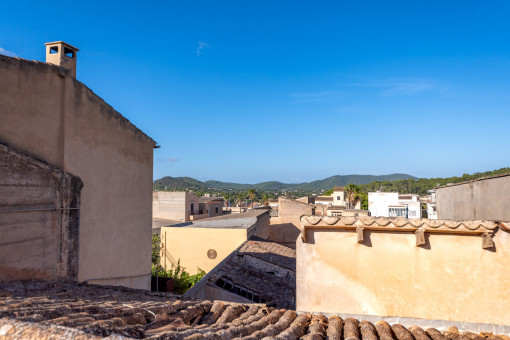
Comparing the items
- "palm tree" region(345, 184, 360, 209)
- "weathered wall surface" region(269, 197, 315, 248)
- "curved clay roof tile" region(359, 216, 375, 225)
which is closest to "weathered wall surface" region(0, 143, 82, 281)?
"curved clay roof tile" region(359, 216, 375, 225)

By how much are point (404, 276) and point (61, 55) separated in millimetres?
9225

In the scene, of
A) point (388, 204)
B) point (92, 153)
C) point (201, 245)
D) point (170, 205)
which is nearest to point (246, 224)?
point (201, 245)

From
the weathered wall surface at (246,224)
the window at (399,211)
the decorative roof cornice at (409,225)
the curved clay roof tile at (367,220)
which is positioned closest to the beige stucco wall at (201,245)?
the weathered wall surface at (246,224)

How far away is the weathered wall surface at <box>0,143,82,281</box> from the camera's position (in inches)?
248

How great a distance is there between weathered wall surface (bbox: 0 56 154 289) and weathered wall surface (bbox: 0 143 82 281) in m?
0.34

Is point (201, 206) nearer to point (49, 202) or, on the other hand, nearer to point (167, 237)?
point (167, 237)

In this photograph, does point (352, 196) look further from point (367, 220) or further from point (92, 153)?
point (92, 153)

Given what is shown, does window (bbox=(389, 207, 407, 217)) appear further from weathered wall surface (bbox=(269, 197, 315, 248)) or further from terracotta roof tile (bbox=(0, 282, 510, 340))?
terracotta roof tile (bbox=(0, 282, 510, 340))

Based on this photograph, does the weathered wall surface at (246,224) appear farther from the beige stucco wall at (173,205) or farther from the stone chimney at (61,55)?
the beige stucco wall at (173,205)

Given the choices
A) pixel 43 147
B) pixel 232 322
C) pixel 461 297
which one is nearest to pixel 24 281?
pixel 43 147

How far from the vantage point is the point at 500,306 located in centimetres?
591

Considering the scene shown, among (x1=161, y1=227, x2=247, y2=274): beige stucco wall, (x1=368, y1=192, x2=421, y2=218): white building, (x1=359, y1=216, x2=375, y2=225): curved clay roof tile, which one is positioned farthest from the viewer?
(x1=368, y1=192, x2=421, y2=218): white building

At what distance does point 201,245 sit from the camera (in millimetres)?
17609

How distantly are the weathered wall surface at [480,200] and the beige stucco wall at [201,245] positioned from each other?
9763 mm
